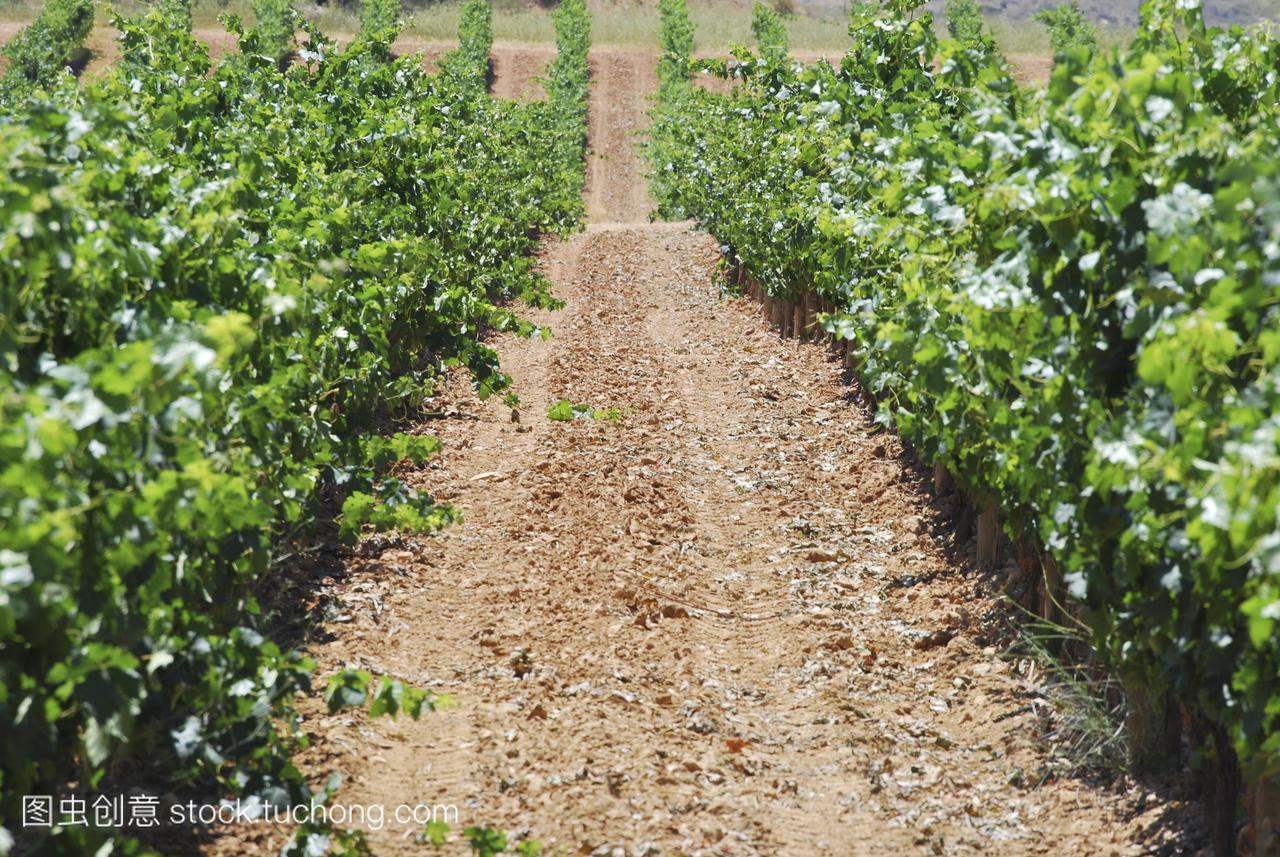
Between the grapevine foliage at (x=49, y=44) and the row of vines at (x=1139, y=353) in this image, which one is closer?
the row of vines at (x=1139, y=353)

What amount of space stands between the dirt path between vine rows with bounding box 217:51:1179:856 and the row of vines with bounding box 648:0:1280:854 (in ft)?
2.20

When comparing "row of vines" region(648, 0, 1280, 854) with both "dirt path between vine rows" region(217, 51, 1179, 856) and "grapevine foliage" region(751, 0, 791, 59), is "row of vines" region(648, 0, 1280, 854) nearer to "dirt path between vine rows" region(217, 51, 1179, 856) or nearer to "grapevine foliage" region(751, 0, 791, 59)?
"dirt path between vine rows" region(217, 51, 1179, 856)

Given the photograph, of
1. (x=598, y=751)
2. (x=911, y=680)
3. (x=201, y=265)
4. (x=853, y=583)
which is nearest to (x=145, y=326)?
(x=201, y=265)

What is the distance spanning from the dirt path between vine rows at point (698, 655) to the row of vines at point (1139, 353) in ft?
2.20

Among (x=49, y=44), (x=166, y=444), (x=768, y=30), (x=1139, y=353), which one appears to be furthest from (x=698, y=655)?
(x=49, y=44)

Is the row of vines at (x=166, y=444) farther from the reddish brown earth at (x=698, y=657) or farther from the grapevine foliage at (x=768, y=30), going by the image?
the grapevine foliage at (x=768, y=30)

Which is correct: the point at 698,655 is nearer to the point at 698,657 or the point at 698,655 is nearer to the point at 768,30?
the point at 698,657

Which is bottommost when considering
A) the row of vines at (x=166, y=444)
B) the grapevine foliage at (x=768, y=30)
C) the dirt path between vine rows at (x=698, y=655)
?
the dirt path between vine rows at (x=698, y=655)

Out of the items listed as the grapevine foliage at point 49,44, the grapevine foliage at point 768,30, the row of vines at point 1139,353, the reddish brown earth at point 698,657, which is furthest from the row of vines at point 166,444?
the grapevine foliage at point 768,30

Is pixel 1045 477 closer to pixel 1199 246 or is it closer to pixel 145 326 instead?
pixel 1199 246

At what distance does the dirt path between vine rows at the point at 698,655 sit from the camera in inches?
196

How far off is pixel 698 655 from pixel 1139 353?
2.87m

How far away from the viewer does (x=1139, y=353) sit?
427 centimetres

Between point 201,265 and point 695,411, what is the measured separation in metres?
6.97
